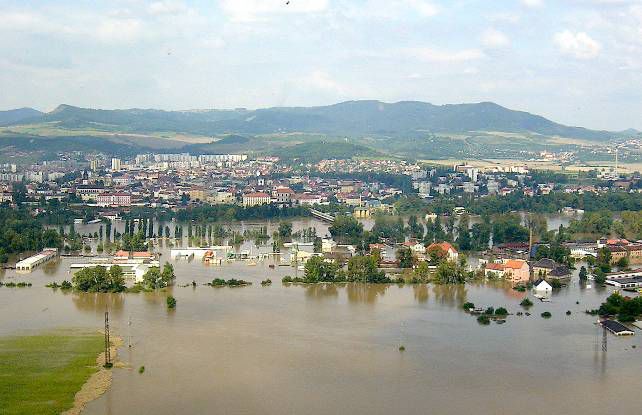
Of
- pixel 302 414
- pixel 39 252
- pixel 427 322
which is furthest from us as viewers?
pixel 39 252

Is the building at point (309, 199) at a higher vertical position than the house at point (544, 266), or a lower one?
higher

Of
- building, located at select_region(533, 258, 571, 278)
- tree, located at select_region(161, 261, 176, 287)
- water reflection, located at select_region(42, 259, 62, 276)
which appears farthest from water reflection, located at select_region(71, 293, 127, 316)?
building, located at select_region(533, 258, 571, 278)

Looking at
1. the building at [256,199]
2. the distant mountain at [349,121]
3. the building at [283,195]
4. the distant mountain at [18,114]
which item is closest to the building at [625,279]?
the building at [283,195]

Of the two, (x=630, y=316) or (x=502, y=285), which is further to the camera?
(x=502, y=285)

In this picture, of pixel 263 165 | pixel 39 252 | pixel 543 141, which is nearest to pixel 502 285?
pixel 39 252

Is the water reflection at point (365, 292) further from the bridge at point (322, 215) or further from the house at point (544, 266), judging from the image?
the bridge at point (322, 215)

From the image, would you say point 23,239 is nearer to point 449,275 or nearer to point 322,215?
point 449,275

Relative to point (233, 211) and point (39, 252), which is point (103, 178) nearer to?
point (233, 211)
